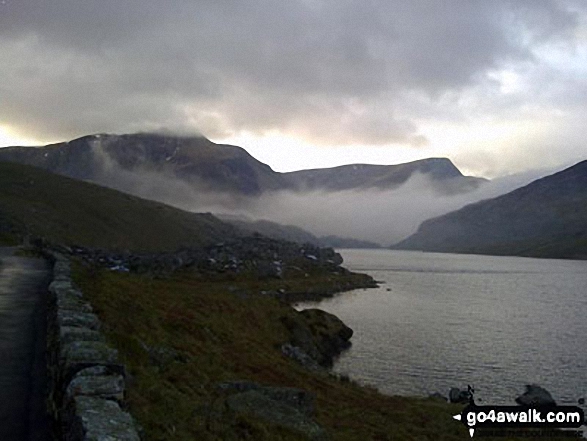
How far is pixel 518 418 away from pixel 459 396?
11.4m

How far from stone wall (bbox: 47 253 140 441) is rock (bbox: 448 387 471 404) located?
3904cm

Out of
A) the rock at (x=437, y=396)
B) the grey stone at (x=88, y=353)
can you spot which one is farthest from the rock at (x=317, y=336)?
the grey stone at (x=88, y=353)

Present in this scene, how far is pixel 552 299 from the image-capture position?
14225 centimetres

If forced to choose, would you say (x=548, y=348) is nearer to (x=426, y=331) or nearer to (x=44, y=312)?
(x=426, y=331)

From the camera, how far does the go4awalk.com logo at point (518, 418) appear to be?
34938 mm

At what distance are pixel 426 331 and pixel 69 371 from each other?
81006 millimetres

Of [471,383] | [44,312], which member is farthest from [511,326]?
[44,312]

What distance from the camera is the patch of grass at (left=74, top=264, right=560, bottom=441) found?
16344 millimetres

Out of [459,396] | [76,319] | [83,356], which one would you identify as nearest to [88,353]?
[83,356]

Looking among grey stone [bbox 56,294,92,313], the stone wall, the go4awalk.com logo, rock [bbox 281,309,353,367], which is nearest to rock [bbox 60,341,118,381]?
the stone wall

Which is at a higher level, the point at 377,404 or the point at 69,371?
the point at 69,371

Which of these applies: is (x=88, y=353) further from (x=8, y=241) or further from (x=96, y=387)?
(x=8, y=241)

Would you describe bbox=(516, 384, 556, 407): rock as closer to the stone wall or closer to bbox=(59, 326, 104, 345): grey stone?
bbox=(59, 326, 104, 345): grey stone

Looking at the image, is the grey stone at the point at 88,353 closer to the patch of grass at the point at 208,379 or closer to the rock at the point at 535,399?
the patch of grass at the point at 208,379
